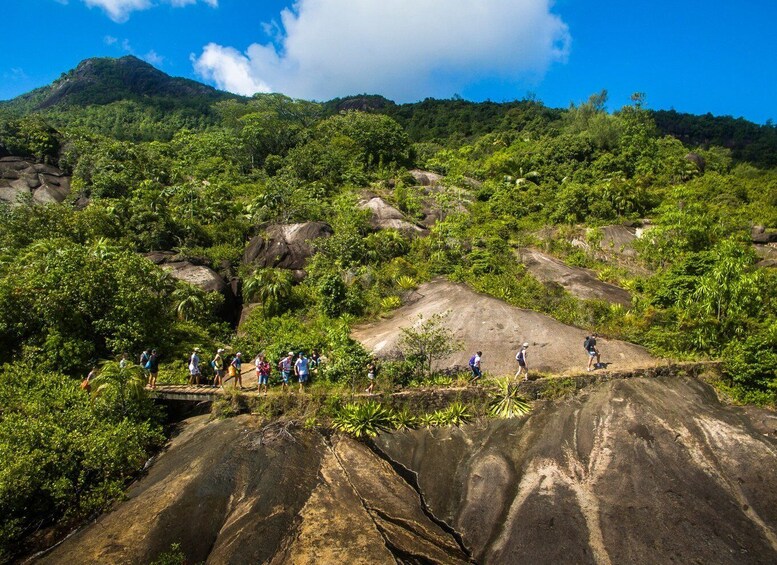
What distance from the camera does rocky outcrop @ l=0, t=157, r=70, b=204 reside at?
3972cm

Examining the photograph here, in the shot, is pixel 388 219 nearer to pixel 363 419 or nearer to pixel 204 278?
pixel 204 278

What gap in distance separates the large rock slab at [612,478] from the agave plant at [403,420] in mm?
392

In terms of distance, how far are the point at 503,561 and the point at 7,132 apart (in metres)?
59.6

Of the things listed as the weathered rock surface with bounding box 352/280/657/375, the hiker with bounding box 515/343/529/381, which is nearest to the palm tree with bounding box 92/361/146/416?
the weathered rock surface with bounding box 352/280/657/375

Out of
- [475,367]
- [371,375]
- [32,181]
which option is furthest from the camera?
[32,181]

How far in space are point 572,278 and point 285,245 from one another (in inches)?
741

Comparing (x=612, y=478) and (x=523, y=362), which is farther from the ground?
(x=523, y=362)

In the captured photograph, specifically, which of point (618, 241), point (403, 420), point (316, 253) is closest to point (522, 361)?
point (403, 420)

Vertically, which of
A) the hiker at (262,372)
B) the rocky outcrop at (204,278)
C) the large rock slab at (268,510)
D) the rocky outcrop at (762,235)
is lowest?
the large rock slab at (268,510)

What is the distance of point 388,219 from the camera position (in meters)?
35.5

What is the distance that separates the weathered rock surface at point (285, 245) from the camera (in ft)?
98.3

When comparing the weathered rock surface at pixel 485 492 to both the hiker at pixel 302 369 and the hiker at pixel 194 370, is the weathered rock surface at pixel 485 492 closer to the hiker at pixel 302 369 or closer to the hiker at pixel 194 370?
the hiker at pixel 302 369

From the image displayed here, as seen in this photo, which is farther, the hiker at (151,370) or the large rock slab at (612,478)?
the hiker at (151,370)

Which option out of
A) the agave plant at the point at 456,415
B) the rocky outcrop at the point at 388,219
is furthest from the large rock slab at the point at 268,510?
the rocky outcrop at the point at 388,219
